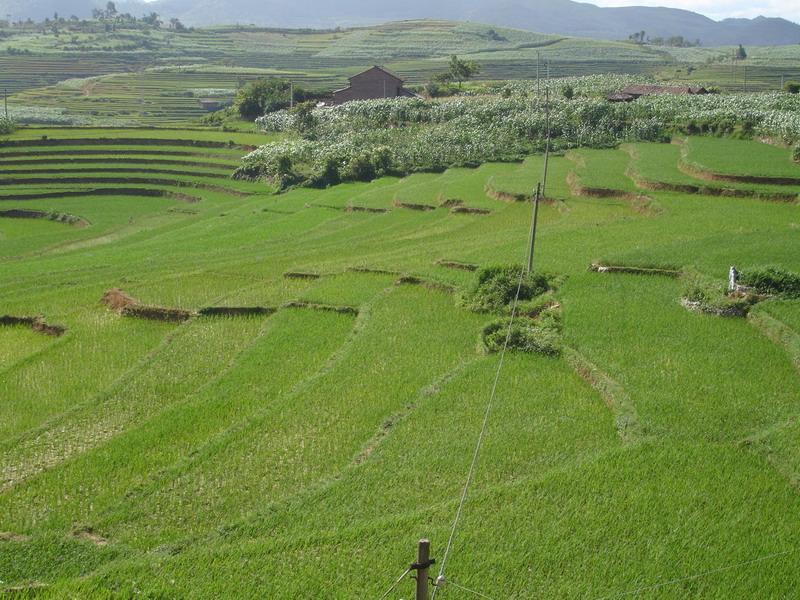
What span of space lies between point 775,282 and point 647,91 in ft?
122

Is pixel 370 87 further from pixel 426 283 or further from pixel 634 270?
Result: pixel 634 270

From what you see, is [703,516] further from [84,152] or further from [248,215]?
[84,152]

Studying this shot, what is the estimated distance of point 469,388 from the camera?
38.4 feet

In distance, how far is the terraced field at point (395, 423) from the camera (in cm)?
772

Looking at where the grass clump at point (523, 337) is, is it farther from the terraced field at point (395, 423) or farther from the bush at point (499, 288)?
the bush at point (499, 288)

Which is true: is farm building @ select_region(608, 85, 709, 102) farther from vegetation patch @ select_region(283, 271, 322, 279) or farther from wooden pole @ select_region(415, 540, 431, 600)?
wooden pole @ select_region(415, 540, 431, 600)

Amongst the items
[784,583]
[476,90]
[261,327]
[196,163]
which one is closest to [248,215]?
[196,163]

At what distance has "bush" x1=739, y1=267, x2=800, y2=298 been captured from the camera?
47.5 ft

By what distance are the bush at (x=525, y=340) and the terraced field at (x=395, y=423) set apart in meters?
0.28

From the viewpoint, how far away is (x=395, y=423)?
35.3 feet

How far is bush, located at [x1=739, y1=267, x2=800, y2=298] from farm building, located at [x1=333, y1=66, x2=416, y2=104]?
4491 cm

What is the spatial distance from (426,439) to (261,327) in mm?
6284

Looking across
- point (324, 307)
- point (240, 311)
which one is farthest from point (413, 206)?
point (240, 311)

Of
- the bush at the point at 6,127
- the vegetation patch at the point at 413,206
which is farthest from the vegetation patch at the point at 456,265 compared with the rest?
the bush at the point at 6,127
